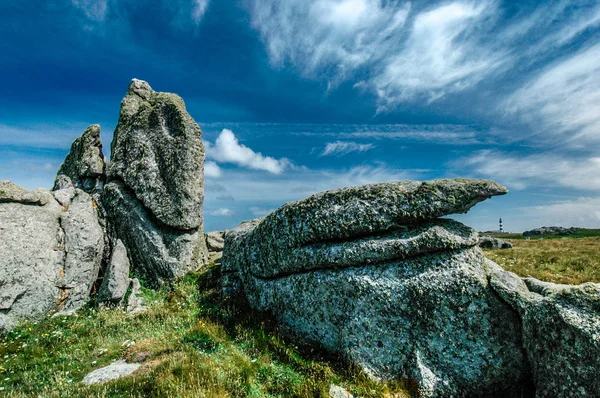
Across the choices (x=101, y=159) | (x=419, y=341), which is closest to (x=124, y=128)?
(x=101, y=159)

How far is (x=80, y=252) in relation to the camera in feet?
56.2

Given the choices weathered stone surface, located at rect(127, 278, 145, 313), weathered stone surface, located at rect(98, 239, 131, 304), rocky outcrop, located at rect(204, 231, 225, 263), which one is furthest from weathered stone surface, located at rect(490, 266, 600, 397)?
rocky outcrop, located at rect(204, 231, 225, 263)

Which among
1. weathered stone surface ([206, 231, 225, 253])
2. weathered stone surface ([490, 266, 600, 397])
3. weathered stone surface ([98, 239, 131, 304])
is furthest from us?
weathered stone surface ([206, 231, 225, 253])

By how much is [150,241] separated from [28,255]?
533cm

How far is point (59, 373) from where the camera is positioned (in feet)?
32.8

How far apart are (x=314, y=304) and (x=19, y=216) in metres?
15.0

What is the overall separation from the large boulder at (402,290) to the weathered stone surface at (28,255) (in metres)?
11.4

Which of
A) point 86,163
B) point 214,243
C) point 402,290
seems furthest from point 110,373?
point 214,243

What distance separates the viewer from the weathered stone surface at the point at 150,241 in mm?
18594

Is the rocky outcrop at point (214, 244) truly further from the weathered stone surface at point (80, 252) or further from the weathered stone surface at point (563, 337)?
the weathered stone surface at point (563, 337)

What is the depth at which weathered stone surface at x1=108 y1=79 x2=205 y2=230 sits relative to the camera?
1902cm

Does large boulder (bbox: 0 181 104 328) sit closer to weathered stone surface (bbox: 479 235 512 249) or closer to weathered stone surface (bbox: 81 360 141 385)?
weathered stone surface (bbox: 81 360 141 385)

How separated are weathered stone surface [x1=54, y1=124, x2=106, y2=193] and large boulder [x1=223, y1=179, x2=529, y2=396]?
15.6 m

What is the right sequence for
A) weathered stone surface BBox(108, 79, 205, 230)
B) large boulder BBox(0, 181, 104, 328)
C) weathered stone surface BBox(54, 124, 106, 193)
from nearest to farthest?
large boulder BBox(0, 181, 104, 328) < weathered stone surface BBox(108, 79, 205, 230) < weathered stone surface BBox(54, 124, 106, 193)
